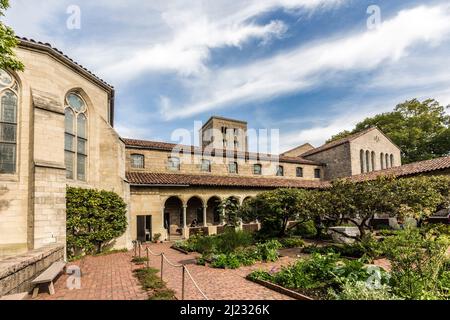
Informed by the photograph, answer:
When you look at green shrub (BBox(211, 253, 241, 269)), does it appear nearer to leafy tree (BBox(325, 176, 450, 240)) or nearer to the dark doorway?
leafy tree (BBox(325, 176, 450, 240))

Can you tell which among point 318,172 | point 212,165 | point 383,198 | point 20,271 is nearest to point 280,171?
point 318,172

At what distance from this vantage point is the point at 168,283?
8.08m

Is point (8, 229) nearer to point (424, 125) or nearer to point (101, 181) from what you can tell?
point (101, 181)

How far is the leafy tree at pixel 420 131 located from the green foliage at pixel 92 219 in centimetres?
4184

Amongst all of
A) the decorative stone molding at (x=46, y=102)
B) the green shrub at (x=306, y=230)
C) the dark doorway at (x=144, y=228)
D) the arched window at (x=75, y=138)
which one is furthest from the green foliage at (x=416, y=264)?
the dark doorway at (x=144, y=228)

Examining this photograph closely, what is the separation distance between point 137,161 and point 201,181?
6.17m

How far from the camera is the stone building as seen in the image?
36.4 ft

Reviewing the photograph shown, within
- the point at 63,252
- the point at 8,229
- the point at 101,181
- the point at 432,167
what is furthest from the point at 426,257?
the point at 432,167

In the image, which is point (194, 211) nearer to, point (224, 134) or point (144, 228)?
point (144, 228)

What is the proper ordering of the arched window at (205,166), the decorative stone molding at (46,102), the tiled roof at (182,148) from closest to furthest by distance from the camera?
the decorative stone molding at (46,102) < the tiled roof at (182,148) < the arched window at (205,166)

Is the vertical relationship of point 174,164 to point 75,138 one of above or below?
below

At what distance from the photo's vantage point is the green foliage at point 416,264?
5.69m

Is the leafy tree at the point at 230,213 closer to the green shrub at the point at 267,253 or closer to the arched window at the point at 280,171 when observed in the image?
the green shrub at the point at 267,253
